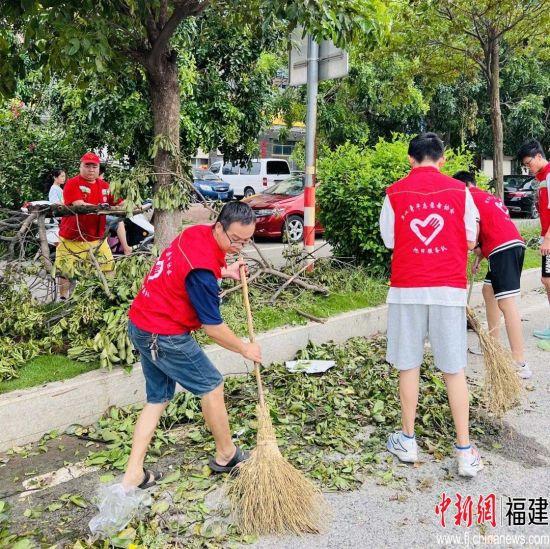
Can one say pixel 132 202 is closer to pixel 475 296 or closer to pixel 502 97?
pixel 475 296

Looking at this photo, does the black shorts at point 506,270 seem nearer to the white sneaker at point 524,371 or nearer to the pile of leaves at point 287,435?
the white sneaker at point 524,371

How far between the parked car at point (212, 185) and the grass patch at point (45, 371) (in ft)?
57.9

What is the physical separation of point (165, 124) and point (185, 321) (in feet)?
11.1

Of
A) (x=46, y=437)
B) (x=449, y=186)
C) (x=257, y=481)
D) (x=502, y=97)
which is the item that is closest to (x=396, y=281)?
(x=449, y=186)

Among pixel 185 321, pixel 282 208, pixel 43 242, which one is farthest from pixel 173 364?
pixel 282 208

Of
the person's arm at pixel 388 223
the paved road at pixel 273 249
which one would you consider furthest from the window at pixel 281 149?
the person's arm at pixel 388 223

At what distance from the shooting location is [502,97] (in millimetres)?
23203

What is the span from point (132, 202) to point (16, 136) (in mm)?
7730

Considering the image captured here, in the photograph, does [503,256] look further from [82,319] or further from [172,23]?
[172,23]

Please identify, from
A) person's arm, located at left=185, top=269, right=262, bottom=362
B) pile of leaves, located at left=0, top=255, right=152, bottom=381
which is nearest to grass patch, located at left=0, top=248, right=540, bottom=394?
pile of leaves, located at left=0, top=255, right=152, bottom=381

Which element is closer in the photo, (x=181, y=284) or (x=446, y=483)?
(x=181, y=284)

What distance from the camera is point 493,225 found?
4.77 metres

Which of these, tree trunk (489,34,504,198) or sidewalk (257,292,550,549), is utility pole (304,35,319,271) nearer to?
sidewalk (257,292,550,549)

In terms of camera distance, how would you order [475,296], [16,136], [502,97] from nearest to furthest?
[475,296]
[16,136]
[502,97]
